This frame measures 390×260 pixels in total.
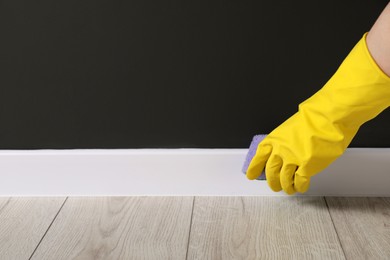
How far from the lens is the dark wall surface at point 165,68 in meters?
1.20

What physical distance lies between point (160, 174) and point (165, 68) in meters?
0.24

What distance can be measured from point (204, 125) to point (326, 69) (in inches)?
11.1

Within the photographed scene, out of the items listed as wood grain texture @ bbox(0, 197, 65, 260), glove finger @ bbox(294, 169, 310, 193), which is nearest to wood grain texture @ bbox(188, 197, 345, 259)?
glove finger @ bbox(294, 169, 310, 193)

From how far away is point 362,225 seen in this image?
1188 millimetres

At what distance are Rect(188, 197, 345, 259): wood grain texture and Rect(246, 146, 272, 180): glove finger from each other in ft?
0.35

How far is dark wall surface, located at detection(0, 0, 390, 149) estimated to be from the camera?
120 cm

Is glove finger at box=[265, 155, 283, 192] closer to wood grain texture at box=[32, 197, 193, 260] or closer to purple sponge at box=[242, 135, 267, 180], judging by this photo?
purple sponge at box=[242, 135, 267, 180]

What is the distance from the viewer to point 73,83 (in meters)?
A: 1.27

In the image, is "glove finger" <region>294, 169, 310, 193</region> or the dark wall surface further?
the dark wall surface

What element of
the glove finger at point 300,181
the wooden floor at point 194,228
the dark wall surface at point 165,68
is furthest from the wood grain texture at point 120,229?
the glove finger at point 300,181

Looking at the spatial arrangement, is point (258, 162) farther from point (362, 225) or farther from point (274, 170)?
point (362, 225)

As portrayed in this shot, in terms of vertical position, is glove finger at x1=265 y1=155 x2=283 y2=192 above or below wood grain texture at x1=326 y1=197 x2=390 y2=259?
above

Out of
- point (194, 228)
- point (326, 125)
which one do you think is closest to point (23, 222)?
point (194, 228)

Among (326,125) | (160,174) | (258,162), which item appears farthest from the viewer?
(160,174)
